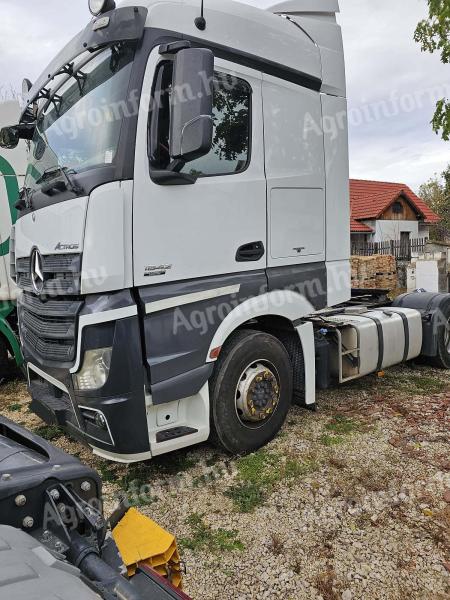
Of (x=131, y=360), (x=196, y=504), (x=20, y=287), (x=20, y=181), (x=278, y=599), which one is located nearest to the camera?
(x=278, y=599)

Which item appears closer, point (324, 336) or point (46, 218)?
point (46, 218)

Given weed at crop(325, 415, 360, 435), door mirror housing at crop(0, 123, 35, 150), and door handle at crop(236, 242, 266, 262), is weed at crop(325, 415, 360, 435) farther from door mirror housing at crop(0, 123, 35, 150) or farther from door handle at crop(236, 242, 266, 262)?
door mirror housing at crop(0, 123, 35, 150)

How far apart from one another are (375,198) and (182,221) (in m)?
28.7

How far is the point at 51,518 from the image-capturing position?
57.4 inches

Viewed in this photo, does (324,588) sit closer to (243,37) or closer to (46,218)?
(46,218)

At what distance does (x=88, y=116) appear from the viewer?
3.07 m

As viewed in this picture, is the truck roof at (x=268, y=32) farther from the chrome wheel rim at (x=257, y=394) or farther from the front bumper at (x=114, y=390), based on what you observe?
the chrome wheel rim at (x=257, y=394)

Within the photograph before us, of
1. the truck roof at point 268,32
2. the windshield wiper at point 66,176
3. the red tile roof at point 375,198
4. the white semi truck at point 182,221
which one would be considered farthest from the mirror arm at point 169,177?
the red tile roof at point 375,198

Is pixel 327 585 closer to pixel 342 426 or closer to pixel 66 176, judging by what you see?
pixel 342 426

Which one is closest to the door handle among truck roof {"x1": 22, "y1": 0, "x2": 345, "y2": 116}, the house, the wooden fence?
truck roof {"x1": 22, "y1": 0, "x2": 345, "y2": 116}

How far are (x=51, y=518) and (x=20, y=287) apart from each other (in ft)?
8.90

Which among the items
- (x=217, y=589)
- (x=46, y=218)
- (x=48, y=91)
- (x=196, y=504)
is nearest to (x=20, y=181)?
(x=48, y=91)

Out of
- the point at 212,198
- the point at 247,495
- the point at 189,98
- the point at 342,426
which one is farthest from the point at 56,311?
the point at 342,426

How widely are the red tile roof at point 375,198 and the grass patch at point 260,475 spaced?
85.7 ft
